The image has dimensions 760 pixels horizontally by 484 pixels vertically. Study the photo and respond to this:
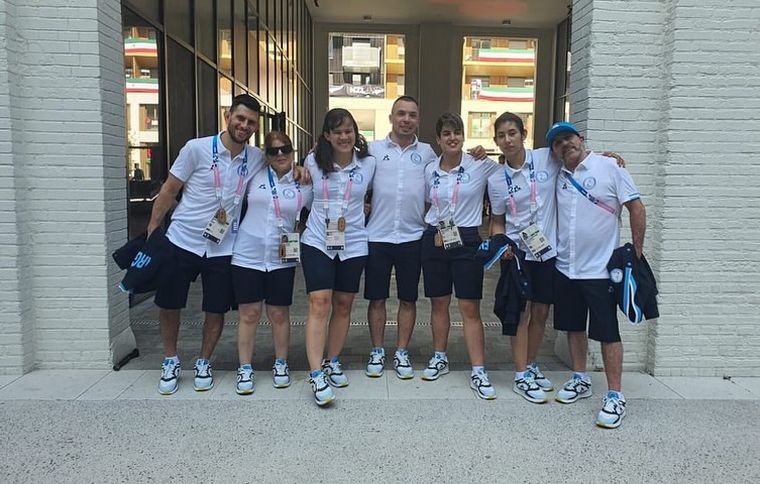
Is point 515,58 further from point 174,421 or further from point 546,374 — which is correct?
point 174,421

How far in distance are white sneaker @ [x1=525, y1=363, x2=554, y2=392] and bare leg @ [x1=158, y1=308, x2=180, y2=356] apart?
7.48 feet

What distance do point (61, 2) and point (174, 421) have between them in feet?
8.97

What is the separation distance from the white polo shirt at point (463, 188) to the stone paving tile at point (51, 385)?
8.14 ft

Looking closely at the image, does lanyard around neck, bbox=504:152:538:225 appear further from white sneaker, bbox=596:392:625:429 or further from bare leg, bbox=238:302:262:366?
bare leg, bbox=238:302:262:366

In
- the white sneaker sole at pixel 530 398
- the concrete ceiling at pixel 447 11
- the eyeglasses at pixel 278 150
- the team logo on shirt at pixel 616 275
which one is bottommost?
the white sneaker sole at pixel 530 398

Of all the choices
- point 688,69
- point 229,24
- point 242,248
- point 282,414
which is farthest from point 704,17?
point 229,24

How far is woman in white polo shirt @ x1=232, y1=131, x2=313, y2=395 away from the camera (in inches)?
141

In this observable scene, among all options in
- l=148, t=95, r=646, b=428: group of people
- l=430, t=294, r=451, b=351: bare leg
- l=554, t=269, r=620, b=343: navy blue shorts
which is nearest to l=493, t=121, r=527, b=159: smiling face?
l=148, t=95, r=646, b=428: group of people

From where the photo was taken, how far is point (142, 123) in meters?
6.19

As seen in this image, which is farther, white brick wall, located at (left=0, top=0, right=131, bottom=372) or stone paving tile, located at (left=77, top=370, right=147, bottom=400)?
white brick wall, located at (left=0, top=0, right=131, bottom=372)

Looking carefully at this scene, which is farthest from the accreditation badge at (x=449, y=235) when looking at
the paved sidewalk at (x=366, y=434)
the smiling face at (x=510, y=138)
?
the paved sidewalk at (x=366, y=434)

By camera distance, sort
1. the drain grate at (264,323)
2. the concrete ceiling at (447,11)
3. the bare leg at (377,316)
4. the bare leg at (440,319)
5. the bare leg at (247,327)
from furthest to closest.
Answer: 1. the concrete ceiling at (447,11)
2. the drain grate at (264,323)
3. the bare leg at (377,316)
4. the bare leg at (440,319)
5. the bare leg at (247,327)

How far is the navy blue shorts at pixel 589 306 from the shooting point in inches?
132

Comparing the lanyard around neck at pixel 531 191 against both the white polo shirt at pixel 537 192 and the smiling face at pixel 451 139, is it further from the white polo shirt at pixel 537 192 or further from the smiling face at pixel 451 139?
the smiling face at pixel 451 139
